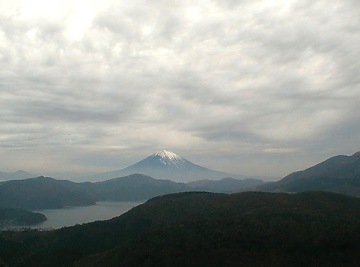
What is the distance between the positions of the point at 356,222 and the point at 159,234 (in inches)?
3954

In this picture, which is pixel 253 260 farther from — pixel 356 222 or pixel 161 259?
pixel 356 222

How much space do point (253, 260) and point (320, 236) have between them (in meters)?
35.2

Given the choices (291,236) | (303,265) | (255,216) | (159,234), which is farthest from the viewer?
(255,216)

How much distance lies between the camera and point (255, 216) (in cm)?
19838

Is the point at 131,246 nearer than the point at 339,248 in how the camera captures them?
No

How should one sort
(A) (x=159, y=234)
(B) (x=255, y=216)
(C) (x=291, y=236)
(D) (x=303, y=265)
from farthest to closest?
(B) (x=255, y=216)
(A) (x=159, y=234)
(C) (x=291, y=236)
(D) (x=303, y=265)

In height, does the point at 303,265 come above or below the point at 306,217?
below

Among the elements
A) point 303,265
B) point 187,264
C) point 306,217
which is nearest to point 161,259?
point 187,264

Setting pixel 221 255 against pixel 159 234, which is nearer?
pixel 221 255

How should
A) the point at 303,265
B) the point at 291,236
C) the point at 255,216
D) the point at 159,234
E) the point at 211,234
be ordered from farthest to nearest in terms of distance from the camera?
the point at 255,216
the point at 159,234
the point at 211,234
the point at 291,236
the point at 303,265

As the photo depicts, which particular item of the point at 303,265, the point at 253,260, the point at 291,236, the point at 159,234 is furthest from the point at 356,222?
the point at 159,234

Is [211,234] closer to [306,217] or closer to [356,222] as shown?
[306,217]

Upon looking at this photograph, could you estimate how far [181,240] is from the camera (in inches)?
6678

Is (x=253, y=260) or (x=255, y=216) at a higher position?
(x=255, y=216)
